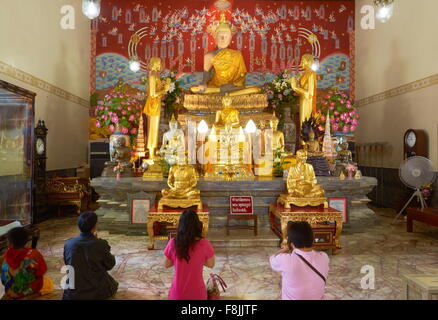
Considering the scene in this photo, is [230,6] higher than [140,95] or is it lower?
higher

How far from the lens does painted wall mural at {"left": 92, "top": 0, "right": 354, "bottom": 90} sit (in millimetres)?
9953

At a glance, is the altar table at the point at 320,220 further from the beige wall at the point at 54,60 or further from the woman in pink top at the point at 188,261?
the beige wall at the point at 54,60

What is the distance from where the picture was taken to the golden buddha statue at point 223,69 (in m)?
8.63

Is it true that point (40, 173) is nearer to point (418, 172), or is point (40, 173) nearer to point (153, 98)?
point (153, 98)

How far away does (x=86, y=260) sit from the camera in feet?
8.95

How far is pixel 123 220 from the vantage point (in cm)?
564

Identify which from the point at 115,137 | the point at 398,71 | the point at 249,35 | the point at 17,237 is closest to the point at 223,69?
the point at 249,35

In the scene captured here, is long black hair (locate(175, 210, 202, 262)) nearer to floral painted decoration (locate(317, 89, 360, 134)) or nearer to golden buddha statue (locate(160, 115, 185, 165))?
golden buddha statue (locate(160, 115, 185, 165))

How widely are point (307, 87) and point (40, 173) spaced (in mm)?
5577

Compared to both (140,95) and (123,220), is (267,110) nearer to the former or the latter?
(140,95)

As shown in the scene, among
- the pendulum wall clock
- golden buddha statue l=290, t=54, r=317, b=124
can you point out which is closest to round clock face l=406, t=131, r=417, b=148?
golden buddha statue l=290, t=54, r=317, b=124

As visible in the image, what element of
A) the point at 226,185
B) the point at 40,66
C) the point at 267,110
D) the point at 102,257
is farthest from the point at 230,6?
the point at 102,257

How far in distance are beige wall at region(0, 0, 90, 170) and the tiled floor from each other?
9.22ft

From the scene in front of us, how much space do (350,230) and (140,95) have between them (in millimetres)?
6297
